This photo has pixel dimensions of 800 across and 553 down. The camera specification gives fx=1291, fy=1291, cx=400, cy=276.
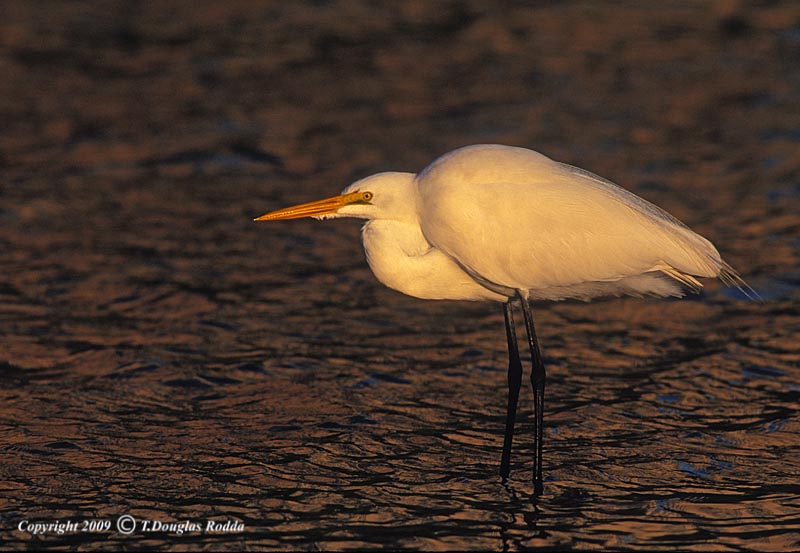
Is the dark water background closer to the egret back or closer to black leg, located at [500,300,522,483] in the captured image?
black leg, located at [500,300,522,483]

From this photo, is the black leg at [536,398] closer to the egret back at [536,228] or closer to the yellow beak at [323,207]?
the egret back at [536,228]

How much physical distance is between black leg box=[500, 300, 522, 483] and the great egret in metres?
0.01

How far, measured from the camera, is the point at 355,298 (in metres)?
9.19

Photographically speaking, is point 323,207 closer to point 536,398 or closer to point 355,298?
point 536,398

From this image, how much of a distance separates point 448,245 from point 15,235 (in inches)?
192

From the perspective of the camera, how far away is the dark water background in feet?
20.4

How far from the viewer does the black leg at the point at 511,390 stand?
21.2ft

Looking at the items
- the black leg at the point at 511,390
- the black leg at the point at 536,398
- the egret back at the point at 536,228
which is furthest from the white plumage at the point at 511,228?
the black leg at the point at 511,390

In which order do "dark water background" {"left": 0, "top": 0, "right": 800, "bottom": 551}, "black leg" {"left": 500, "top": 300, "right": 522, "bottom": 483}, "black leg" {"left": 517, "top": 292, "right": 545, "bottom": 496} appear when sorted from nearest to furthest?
"dark water background" {"left": 0, "top": 0, "right": 800, "bottom": 551}, "black leg" {"left": 517, "top": 292, "right": 545, "bottom": 496}, "black leg" {"left": 500, "top": 300, "right": 522, "bottom": 483}

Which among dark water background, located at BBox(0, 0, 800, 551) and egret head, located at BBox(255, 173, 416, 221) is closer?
dark water background, located at BBox(0, 0, 800, 551)

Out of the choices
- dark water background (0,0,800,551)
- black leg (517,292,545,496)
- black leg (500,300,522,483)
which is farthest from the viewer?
black leg (500,300,522,483)

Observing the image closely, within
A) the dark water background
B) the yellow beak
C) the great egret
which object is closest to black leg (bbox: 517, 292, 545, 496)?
the great egret

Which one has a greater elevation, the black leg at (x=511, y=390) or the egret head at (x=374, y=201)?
the egret head at (x=374, y=201)

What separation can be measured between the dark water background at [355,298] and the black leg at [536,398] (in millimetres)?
113
